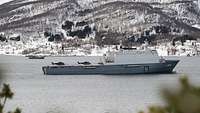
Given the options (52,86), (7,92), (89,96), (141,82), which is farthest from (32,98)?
(7,92)

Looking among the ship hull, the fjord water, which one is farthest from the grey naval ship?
the fjord water

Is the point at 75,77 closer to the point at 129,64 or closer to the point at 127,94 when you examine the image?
the point at 129,64

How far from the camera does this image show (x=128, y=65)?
88.9 meters

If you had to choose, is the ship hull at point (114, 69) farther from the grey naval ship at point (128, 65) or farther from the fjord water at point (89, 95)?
the fjord water at point (89, 95)

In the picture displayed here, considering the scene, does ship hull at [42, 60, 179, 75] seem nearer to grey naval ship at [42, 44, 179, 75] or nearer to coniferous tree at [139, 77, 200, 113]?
grey naval ship at [42, 44, 179, 75]

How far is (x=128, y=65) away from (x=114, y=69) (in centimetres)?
238

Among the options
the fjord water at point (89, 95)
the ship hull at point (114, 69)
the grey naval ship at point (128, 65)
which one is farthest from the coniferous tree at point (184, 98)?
the ship hull at point (114, 69)

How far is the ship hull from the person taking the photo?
293 ft

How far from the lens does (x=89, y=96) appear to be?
58.7m

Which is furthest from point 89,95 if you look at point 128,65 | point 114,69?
point 114,69

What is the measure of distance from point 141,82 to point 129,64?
1155 cm

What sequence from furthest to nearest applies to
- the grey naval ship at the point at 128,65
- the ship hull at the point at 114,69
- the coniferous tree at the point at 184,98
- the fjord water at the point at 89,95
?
the ship hull at the point at 114,69 < the grey naval ship at the point at 128,65 < the fjord water at the point at 89,95 < the coniferous tree at the point at 184,98

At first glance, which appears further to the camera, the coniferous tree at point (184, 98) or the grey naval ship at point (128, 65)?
the grey naval ship at point (128, 65)

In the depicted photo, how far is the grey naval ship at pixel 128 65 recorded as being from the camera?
292 feet
